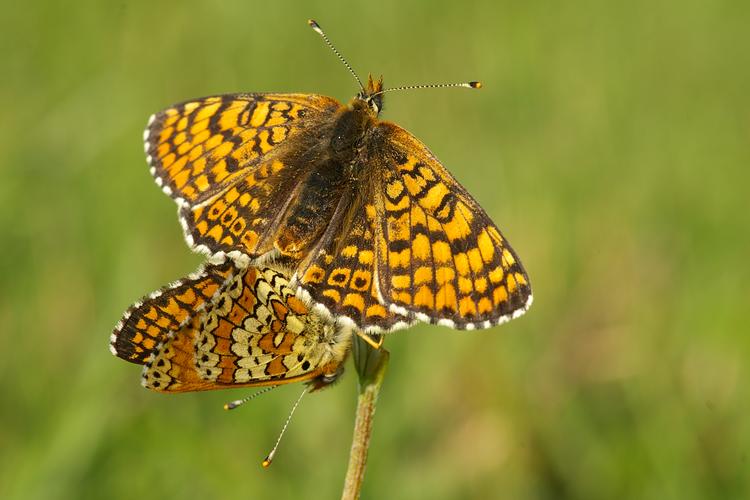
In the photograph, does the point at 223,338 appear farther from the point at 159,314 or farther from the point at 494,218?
the point at 494,218

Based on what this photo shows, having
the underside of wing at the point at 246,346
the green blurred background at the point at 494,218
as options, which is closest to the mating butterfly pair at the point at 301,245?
the underside of wing at the point at 246,346

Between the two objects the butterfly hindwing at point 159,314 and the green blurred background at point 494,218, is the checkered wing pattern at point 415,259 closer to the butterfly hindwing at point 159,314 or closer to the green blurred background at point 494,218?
the butterfly hindwing at point 159,314

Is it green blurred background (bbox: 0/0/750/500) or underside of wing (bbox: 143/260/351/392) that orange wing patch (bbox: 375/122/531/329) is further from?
green blurred background (bbox: 0/0/750/500)

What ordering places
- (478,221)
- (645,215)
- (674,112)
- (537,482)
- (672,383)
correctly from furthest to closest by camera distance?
(674,112), (645,215), (672,383), (537,482), (478,221)

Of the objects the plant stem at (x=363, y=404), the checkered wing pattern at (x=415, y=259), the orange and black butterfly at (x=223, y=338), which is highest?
the checkered wing pattern at (x=415, y=259)

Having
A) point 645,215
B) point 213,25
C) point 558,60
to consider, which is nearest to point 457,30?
point 558,60

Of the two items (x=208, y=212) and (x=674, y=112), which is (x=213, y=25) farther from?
(x=208, y=212)
